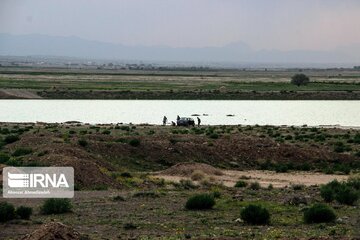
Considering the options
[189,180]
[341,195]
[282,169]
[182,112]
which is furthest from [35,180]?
[182,112]

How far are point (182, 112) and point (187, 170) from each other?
51959 millimetres

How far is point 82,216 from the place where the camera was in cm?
2034

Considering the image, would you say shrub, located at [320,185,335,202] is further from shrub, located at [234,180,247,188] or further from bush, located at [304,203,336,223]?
shrub, located at [234,180,247,188]

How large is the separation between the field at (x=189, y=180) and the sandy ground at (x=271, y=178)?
52mm

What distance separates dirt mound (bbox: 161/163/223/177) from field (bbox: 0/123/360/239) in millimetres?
51

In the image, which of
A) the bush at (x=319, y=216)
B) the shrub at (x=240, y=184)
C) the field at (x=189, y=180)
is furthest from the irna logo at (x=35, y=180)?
the bush at (x=319, y=216)

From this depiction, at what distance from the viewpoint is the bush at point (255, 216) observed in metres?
19.0

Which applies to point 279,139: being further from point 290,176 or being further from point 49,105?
point 49,105

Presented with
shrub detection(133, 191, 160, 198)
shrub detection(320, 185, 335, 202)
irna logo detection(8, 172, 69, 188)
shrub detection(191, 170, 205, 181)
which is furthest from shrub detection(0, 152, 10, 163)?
shrub detection(320, 185, 335, 202)

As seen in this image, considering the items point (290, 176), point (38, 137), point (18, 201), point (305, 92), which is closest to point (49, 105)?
point (305, 92)

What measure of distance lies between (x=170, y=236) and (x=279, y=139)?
33.6 metres

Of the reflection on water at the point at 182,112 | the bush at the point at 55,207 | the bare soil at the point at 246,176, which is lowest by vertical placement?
the reflection on water at the point at 182,112

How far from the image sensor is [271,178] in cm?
3422

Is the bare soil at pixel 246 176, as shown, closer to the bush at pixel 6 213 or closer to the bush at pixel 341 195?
the bush at pixel 341 195
